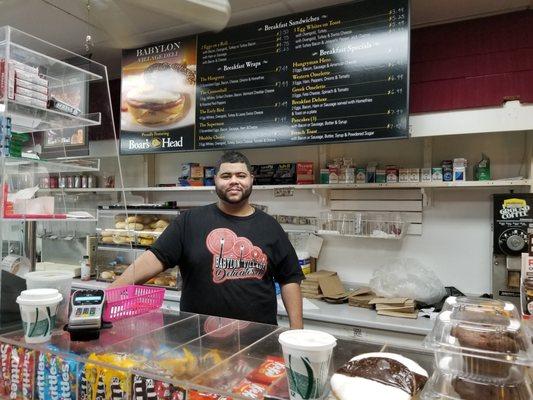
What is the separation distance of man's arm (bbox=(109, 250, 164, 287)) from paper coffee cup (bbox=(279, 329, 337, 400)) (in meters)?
1.08

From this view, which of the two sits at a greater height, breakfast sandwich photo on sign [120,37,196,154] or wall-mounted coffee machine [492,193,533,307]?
breakfast sandwich photo on sign [120,37,196,154]

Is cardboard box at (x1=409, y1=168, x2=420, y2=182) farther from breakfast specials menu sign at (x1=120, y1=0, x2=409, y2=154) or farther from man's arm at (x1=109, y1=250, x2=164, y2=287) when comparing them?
→ man's arm at (x1=109, y1=250, x2=164, y2=287)

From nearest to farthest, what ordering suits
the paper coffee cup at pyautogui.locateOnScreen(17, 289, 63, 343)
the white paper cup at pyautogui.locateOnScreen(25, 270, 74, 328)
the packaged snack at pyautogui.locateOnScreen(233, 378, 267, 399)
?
the packaged snack at pyautogui.locateOnScreen(233, 378, 267, 399)
the paper coffee cup at pyautogui.locateOnScreen(17, 289, 63, 343)
the white paper cup at pyautogui.locateOnScreen(25, 270, 74, 328)

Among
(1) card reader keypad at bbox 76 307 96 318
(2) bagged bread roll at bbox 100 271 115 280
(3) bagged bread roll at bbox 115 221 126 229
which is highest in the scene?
(3) bagged bread roll at bbox 115 221 126 229

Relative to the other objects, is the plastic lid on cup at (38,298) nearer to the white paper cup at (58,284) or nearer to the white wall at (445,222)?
the white paper cup at (58,284)

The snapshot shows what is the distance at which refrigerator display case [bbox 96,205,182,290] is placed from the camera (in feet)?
11.0

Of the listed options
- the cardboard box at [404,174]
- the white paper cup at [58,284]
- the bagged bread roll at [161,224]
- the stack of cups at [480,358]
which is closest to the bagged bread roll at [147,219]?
the bagged bread roll at [161,224]

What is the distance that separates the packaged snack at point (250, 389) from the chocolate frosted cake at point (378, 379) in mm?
181

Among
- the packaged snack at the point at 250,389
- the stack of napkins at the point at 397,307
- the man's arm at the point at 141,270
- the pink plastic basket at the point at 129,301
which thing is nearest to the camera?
the packaged snack at the point at 250,389

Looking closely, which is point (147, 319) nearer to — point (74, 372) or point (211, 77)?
point (74, 372)

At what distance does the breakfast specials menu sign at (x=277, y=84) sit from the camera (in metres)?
2.51

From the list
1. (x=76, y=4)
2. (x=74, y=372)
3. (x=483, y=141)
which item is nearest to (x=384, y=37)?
(x=483, y=141)

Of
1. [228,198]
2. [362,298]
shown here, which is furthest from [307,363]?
[362,298]

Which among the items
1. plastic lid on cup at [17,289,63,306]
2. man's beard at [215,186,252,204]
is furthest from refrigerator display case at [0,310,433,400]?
man's beard at [215,186,252,204]
